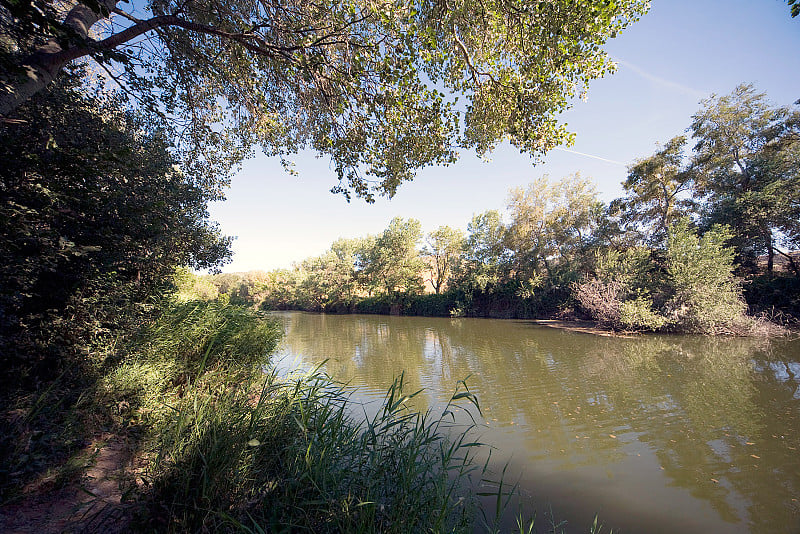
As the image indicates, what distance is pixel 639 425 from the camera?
528 cm

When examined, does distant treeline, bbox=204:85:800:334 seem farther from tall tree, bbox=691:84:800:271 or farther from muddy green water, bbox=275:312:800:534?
muddy green water, bbox=275:312:800:534

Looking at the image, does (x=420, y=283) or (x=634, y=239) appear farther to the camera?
(x=420, y=283)

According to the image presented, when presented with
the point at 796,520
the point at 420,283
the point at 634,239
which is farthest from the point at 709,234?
the point at 420,283

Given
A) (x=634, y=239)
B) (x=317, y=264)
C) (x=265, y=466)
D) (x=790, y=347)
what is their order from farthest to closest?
(x=317, y=264)
(x=634, y=239)
(x=790, y=347)
(x=265, y=466)

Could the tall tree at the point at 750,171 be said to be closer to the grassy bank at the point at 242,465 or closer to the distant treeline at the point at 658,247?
the distant treeline at the point at 658,247

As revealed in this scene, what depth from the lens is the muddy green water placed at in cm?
334

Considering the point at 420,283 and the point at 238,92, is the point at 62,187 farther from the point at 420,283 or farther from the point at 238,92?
the point at 420,283

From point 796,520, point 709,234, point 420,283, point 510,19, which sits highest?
point 510,19

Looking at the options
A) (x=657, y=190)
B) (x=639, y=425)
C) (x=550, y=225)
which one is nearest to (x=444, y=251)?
(x=550, y=225)

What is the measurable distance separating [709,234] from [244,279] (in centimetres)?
5164

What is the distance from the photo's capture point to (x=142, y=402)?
364 centimetres

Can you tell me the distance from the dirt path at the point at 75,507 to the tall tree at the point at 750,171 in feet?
73.9

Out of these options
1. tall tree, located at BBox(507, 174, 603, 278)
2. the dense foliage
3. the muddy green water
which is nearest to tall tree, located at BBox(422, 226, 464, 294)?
tall tree, located at BBox(507, 174, 603, 278)

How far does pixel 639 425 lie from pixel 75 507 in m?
7.00
